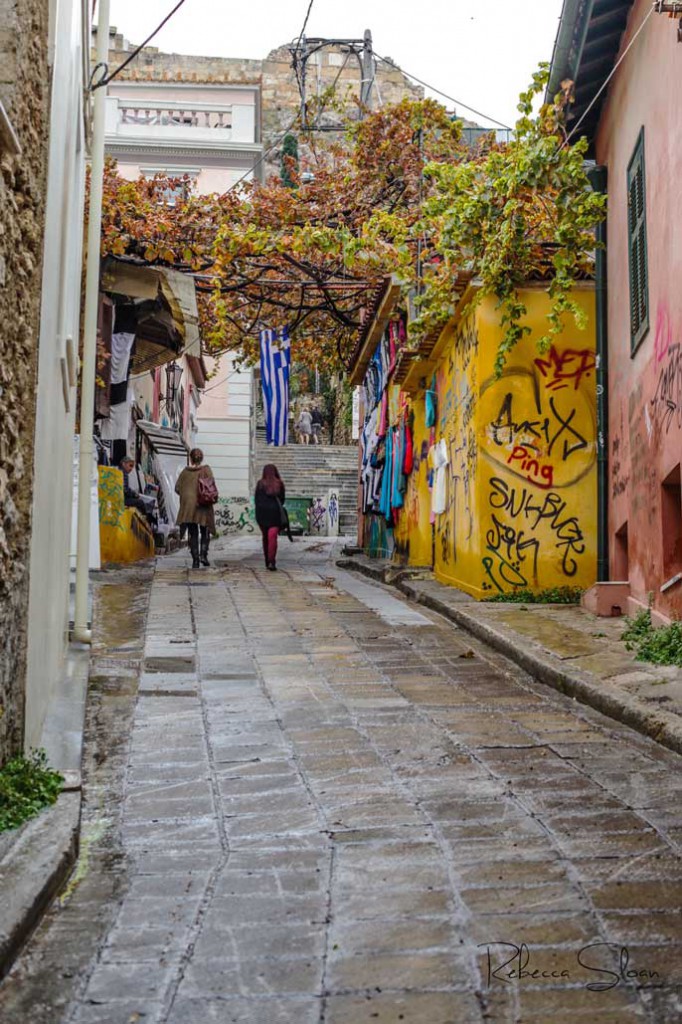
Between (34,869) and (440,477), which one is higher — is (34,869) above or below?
below

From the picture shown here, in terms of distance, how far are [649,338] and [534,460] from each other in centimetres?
283

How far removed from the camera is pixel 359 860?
11.5 ft

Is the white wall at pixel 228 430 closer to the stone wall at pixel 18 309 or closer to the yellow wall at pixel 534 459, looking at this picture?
the yellow wall at pixel 534 459

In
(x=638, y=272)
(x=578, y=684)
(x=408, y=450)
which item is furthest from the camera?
(x=408, y=450)

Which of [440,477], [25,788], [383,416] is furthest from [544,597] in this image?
[383,416]

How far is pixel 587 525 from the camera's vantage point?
36.2 ft

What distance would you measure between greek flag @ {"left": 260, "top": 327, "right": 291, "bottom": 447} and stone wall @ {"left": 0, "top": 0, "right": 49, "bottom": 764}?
1408 cm

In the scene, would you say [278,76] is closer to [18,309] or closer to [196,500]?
[196,500]

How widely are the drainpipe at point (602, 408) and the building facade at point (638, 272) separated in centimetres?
2

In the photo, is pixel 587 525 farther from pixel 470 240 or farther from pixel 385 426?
pixel 385 426

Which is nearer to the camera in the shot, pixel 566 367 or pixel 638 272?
pixel 638 272

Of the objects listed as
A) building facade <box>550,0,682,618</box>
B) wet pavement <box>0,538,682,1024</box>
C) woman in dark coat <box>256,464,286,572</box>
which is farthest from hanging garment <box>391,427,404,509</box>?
wet pavement <box>0,538,682,1024</box>

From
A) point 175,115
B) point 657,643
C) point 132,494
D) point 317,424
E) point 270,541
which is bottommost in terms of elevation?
point 657,643

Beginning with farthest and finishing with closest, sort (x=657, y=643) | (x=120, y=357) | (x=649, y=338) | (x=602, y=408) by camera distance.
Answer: (x=120, y=357), (x=602, y=408), (x=649, y=338), (x=657, y=643)
